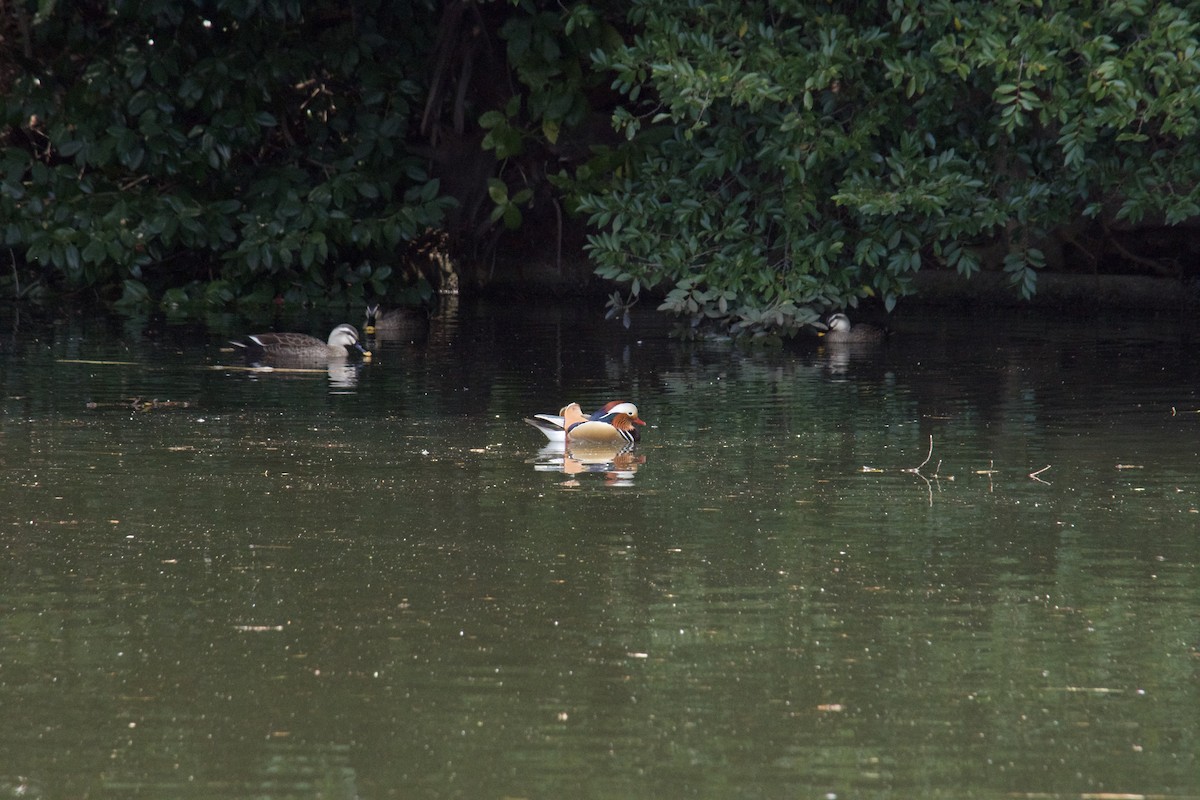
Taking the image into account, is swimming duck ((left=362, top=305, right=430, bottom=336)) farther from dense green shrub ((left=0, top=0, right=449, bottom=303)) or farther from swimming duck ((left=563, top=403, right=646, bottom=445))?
swimming duck ((left=563, top=403, right=646, bottom=445))

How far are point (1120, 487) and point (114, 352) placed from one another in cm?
837

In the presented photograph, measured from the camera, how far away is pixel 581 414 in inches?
386

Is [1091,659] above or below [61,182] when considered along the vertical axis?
below

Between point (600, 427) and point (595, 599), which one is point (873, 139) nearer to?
point (600, 427)

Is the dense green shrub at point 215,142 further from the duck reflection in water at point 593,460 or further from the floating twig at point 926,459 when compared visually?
the floating twig at point 926,459

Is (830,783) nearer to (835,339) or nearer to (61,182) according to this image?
A: (835,339)

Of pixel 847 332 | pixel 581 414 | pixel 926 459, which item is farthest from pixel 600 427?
pixel 847 332

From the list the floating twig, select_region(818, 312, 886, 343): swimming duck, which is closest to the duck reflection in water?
the floating twig

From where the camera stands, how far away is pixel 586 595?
20.4 ft

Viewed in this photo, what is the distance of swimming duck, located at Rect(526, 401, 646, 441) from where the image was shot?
31.7 feet

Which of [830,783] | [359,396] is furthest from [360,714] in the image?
[359,396]

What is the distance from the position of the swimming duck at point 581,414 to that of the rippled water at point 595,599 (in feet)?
0.71

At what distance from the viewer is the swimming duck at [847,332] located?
16.3m

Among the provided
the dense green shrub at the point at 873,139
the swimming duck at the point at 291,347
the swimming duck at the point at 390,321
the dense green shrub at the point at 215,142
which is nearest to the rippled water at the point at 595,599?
the dense green shrub at the point at 873,139
